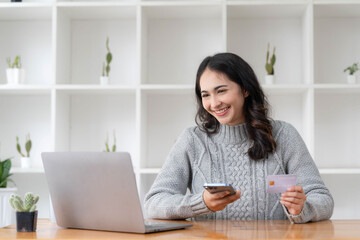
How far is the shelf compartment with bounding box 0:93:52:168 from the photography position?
12.1 ft

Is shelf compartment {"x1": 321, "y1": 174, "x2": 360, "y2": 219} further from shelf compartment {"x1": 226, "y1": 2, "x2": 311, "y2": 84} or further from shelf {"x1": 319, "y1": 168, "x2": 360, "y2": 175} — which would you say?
shelf compartment {"x1": 226, "y1": 2, "x2": 311, "y2": 84}

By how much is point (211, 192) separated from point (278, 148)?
1.89 ft

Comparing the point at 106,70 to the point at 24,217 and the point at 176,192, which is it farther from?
the point at 24,217

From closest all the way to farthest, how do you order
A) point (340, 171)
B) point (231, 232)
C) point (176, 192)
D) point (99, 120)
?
point (231, 232), point (176, 192), point (340, 171), point (99, 120)

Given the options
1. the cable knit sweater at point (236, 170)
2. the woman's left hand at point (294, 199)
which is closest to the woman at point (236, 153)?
the cable knit sweater at point (236, 170)

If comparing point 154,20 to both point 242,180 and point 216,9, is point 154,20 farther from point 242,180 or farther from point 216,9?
point 242,180

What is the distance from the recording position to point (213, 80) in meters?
2.19

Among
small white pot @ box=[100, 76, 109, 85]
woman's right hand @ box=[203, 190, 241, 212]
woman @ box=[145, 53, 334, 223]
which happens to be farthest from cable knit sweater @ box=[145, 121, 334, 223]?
small white pot @ box=[100, 76, 109, 85]

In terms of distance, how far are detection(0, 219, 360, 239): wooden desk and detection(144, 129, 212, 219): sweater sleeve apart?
0.30 ft

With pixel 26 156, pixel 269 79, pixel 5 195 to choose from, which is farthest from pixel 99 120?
pixel 269 79

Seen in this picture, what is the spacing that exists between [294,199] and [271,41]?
2062 millimetres

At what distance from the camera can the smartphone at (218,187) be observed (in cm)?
157

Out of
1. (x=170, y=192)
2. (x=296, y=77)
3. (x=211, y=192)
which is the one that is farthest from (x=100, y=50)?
(x=211, y=192)

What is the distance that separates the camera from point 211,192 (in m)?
1.70
